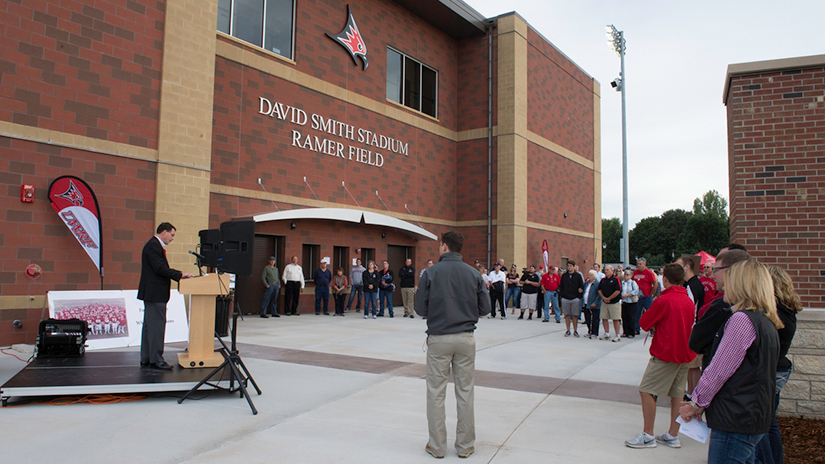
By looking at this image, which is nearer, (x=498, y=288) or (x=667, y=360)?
(x=667, y=360)

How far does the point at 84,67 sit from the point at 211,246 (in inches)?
252

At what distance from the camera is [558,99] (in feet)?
88.8

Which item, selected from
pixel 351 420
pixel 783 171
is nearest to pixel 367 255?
pixel 351 420

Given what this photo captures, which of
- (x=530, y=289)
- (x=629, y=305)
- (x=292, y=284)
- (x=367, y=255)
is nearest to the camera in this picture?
(x=629, y=305)

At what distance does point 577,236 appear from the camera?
29.0 meters

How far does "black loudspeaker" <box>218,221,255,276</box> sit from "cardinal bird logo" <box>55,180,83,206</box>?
5.43 m

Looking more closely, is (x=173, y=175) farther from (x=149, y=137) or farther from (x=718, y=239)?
(x=718, y=239)

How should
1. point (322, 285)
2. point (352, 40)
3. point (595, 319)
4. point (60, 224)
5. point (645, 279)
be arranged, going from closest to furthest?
1. point (60, 224)
2. point (595, 319)
3. point (645, 279)
4. point (322, 285)
5. point (352, 40)

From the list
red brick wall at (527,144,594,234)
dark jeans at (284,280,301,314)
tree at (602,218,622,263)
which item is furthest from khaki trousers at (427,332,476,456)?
tree at (602,218,622,263)

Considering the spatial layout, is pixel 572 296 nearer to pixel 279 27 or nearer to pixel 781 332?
pixel 781 332

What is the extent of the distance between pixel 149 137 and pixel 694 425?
1141cm

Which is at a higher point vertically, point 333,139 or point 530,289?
point 333,139

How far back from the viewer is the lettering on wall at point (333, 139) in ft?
54.4

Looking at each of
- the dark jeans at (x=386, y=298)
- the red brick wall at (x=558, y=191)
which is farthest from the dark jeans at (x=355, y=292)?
the red brick wall at (x=558, y=191)
